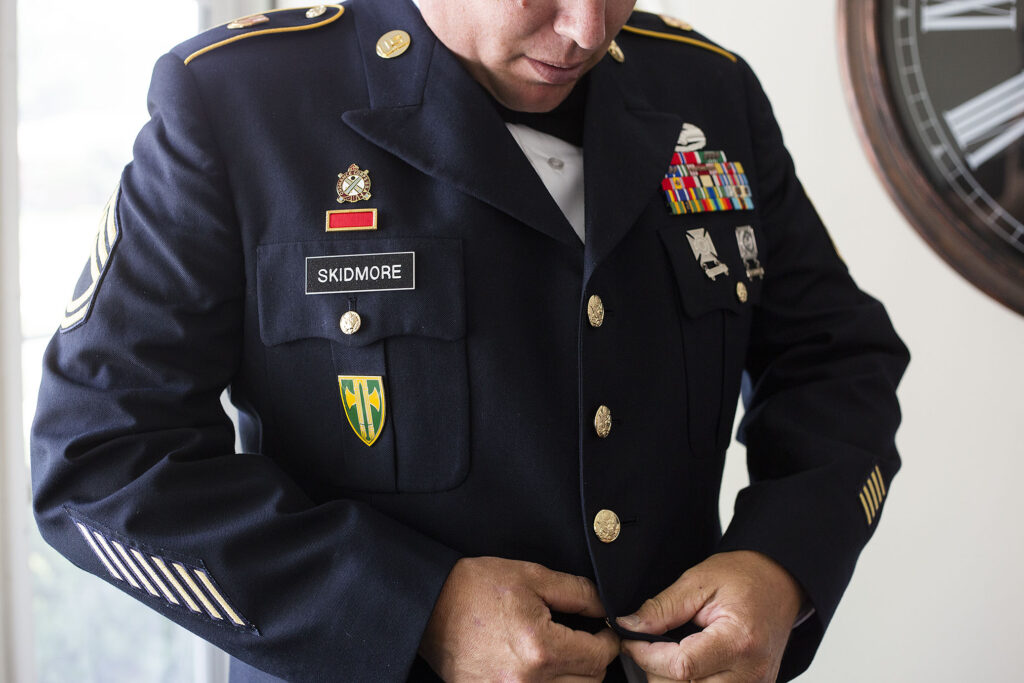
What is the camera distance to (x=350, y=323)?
2.76ft

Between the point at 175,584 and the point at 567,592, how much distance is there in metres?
0.34

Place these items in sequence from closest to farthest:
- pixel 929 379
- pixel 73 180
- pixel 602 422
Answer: pixel 602 422 < pixel 73 180 < pixel 929 379

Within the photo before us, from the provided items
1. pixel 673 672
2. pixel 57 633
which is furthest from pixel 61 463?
pixel 57 633

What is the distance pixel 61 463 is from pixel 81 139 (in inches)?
31.2

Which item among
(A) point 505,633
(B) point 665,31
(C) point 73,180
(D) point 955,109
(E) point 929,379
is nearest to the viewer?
(A) point 505,633

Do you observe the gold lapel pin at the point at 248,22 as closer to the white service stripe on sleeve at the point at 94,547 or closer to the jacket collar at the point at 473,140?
the jacket collar at the point at 473,140

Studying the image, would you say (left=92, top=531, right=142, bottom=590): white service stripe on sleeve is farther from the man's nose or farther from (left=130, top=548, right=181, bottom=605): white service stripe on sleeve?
the man's nose

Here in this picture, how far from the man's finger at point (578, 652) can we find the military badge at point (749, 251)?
43 cm

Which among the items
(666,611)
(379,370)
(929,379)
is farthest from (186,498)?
(929,379)

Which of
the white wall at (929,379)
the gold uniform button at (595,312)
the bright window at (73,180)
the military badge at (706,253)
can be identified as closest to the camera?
the gold uniform button at (595,312)

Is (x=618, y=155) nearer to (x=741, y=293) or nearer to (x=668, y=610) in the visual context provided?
(x=741, y=293)

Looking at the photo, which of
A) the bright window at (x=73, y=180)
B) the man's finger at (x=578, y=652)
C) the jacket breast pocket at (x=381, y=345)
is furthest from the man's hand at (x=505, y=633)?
the bright window at (x=73, y=180)

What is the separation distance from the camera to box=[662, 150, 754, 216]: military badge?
3.27 feet

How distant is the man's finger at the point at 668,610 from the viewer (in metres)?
0.84
